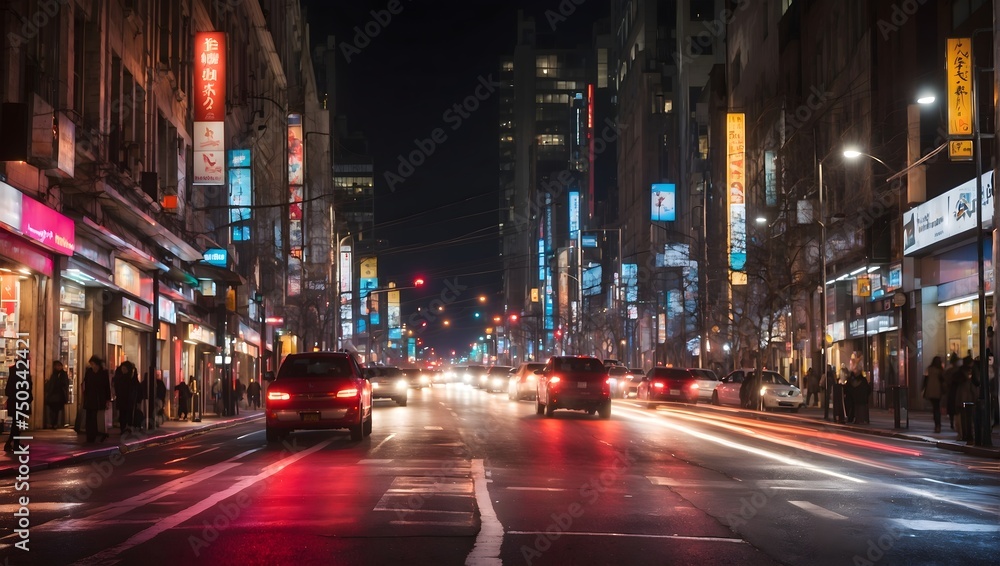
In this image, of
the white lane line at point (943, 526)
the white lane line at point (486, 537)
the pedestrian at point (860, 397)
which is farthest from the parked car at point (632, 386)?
the white lane line at point (943, 526)

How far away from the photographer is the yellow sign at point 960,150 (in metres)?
30.7

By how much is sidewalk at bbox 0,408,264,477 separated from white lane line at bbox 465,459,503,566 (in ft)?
27.1

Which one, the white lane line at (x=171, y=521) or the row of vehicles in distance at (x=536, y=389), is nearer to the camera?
the white lane line at (x=171, y=521)

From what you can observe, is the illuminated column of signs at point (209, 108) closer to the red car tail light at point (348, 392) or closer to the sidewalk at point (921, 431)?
the red car tail light at point (348, 392)

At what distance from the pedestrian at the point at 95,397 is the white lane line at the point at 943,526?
1720cm

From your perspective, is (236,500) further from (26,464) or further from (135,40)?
(135,40)

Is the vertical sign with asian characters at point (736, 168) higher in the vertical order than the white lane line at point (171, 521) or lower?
higher

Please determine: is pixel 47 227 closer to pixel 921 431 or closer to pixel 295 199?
pixel 921 431

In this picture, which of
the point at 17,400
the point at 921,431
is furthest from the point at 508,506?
the point at 921,431

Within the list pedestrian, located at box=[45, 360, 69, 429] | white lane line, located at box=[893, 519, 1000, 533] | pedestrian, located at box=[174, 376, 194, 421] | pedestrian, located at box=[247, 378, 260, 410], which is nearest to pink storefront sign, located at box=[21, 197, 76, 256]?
pedestrian, located at box=[45, 360, 69, 429]

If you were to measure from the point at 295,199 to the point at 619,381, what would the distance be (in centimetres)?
2615

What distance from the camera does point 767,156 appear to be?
57.3 m

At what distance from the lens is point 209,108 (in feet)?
137

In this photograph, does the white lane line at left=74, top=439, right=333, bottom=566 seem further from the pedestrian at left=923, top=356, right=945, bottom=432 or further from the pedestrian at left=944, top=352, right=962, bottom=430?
the pedestrian at left=923, top=356, right=945, bottom=432
